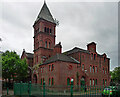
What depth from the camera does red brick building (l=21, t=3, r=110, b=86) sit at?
97.6 ft

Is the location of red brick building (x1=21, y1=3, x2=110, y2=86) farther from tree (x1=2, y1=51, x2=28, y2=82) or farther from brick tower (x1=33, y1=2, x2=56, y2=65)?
tree (x1=2, y1=51, x2=28, y2=82)

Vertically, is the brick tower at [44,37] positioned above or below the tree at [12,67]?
above

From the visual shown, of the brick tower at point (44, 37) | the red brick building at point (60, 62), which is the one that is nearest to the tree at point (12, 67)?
the red brick building at point (60, 62)

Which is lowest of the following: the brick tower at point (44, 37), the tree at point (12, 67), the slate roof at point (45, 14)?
the tree at point (12, 67)

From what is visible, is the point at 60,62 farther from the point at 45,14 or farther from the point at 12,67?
the point at 45,14

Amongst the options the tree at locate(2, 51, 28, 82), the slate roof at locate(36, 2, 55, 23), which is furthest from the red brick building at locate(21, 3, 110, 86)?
the tree at locate(2, 51, 28, 82)

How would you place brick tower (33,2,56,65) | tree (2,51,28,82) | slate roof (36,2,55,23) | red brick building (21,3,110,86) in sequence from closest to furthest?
1. red brick building (21,3,110,86)
2. tree (2,51,28,82)
3. brick tower (33,2,56,65)
4. slate roof (36,2,55,23)

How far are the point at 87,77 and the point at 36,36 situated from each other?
19.2 metres

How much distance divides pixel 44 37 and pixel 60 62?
39.7ft

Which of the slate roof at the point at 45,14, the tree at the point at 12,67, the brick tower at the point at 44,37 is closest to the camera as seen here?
the tree at the point at 12,67

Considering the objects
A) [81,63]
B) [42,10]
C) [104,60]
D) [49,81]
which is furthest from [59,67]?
[42,10]

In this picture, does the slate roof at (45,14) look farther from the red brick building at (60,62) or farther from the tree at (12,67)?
the tree at (12,67)

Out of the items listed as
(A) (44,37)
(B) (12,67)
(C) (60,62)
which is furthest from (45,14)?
(B) (12,67)

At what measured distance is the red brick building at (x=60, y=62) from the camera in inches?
1171
